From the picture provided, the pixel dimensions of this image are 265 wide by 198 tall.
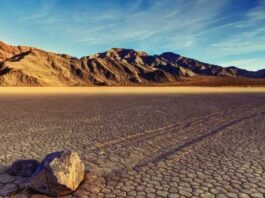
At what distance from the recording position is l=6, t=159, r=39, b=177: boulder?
250 inches

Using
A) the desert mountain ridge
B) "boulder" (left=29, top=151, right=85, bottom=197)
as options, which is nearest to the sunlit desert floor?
"boulder" (left=29, top=151, right=85, bottom=197)

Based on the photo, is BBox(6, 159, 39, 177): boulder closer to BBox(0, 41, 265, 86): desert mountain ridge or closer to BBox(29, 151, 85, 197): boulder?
BBox(29, 151, 85, 197): boulder

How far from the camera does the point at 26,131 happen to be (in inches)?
461

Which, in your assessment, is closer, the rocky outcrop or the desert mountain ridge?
the rocky outcrop

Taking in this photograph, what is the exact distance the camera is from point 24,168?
21.0ft

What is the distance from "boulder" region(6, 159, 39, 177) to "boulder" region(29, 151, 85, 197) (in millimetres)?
772

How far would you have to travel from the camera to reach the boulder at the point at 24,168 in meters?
6.35

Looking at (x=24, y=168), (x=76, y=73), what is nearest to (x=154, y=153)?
(x=24, y=168)

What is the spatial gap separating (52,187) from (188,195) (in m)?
2.46

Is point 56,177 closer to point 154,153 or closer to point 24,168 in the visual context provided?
point 24,168

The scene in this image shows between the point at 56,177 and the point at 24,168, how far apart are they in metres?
1.36

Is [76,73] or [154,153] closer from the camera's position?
[154,153]

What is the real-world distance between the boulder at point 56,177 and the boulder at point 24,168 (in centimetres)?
77

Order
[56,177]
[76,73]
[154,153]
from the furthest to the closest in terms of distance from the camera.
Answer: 1. [76,73]
2. [154,153]
3. [56,177]
